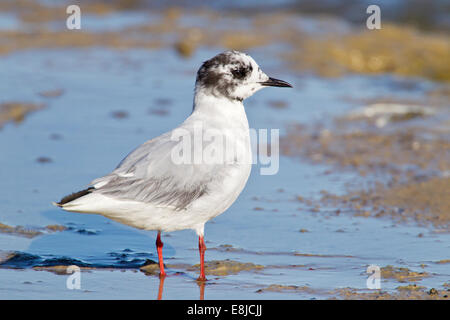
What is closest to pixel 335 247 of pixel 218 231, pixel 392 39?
pixel 218 231

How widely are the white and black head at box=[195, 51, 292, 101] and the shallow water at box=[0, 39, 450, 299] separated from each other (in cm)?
107

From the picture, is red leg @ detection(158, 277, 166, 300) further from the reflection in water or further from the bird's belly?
the bird's belly

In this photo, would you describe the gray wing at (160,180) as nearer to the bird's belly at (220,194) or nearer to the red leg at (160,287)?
the bird's belly at (220,194)

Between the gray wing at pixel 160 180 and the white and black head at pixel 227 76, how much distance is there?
1.92 feet

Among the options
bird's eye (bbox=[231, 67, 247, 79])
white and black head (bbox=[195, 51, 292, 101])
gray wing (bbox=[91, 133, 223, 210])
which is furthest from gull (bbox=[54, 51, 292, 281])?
bird's eye (bbox=[231, 67, 247, 79])

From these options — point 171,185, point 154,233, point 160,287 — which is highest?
point 171,185

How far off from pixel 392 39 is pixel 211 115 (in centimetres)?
763

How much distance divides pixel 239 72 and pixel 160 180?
1.00 meters

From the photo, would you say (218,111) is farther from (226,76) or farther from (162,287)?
(162,287)

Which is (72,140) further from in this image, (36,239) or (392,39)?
(392,39)

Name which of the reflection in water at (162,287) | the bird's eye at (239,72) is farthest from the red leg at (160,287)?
the bird's eye at (239,72)

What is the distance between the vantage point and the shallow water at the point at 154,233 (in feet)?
15.6

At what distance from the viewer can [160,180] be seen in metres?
4.67

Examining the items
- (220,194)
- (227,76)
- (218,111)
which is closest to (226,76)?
(227,76)
